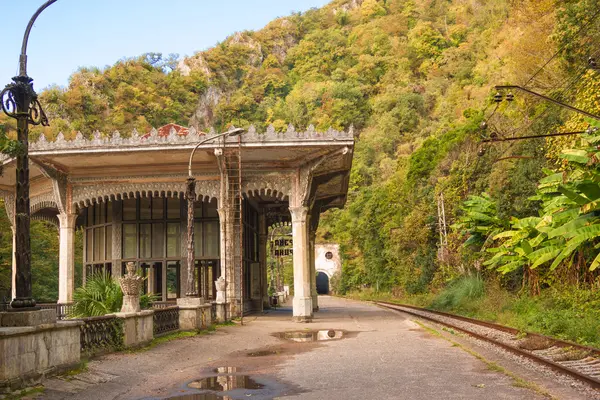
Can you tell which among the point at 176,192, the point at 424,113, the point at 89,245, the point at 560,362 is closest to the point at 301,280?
the point at 176,192

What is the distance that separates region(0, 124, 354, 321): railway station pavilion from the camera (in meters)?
25.1

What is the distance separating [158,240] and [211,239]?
2569 millimetres

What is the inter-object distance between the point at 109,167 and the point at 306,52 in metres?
95.6

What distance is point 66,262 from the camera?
89.2 feet

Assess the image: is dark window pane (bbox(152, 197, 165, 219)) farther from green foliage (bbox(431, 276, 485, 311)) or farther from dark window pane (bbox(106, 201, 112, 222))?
green foliage (bbox(431, 276, 485, 311))

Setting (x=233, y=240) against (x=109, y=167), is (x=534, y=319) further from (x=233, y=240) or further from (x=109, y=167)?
(x=109, y=167)

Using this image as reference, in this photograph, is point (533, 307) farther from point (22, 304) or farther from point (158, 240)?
point (158, 240)

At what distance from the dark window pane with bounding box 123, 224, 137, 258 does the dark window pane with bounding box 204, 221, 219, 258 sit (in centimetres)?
343

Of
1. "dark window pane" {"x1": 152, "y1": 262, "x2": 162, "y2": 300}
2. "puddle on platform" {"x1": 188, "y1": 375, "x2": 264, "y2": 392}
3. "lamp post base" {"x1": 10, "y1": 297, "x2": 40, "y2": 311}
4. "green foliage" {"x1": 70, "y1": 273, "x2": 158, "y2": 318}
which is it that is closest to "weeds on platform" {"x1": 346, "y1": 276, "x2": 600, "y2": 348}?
"puddle on platform" {"x1": 188, "y1": 375, "x2": 264, "y2": 392}

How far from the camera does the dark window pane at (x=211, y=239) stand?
29.8 m

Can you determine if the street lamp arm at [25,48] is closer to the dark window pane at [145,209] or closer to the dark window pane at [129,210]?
the dark window pane at [145,209]

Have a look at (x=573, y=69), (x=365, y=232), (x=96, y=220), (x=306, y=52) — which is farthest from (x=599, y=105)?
(x=306, y=52)

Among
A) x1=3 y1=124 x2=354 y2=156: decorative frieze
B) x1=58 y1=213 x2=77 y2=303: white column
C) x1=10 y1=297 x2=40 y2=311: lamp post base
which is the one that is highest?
x1=3 y1=124 x2=354 y2=156: decorative frieze

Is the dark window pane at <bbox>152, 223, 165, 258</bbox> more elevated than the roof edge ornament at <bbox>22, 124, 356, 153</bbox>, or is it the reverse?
the roof edge ornament at <bbox>22, 124, 356, 153</bbox>
